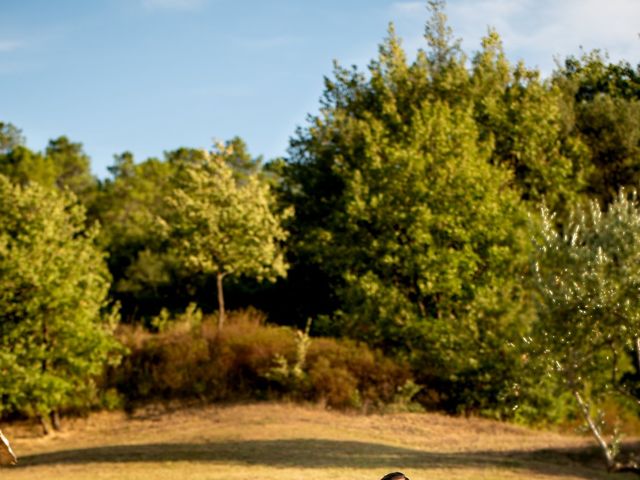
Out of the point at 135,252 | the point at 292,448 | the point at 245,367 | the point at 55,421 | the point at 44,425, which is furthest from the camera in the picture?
the point at 135,252

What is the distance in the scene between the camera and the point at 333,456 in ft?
→ 81.0

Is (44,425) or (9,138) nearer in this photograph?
(44,425)

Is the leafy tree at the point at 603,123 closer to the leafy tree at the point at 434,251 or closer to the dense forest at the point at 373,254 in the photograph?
the dense forest at the point at 373,254

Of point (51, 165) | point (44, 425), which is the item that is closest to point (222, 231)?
point (44, 425)

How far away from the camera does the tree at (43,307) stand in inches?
1312

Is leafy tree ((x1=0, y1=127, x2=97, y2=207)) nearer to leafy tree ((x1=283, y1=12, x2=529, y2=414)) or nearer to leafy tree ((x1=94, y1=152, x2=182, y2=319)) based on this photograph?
leafy tree ((x1=94, y1=152, x2=182, y2=319))

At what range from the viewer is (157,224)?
42.0m

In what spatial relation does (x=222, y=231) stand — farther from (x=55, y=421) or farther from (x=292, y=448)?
(x=292, y=448)

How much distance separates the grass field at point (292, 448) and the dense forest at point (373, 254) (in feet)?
6.01

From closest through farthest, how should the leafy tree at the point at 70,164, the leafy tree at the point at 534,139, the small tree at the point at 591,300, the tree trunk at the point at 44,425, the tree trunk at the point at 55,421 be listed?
the small tree at the point at 591,300 < the tree trunk at the point at 44,425 < the tree trunk at the point at 55,421 < the leafy tree at the point at 534,139 < the leafy tree at the point at 70,164

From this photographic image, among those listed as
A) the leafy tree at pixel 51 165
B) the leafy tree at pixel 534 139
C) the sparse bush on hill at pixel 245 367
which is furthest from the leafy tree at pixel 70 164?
the leafy tree at pixel 534 139

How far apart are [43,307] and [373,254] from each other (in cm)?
1439

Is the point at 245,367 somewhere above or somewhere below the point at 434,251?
below

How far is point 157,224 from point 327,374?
12706 mm
